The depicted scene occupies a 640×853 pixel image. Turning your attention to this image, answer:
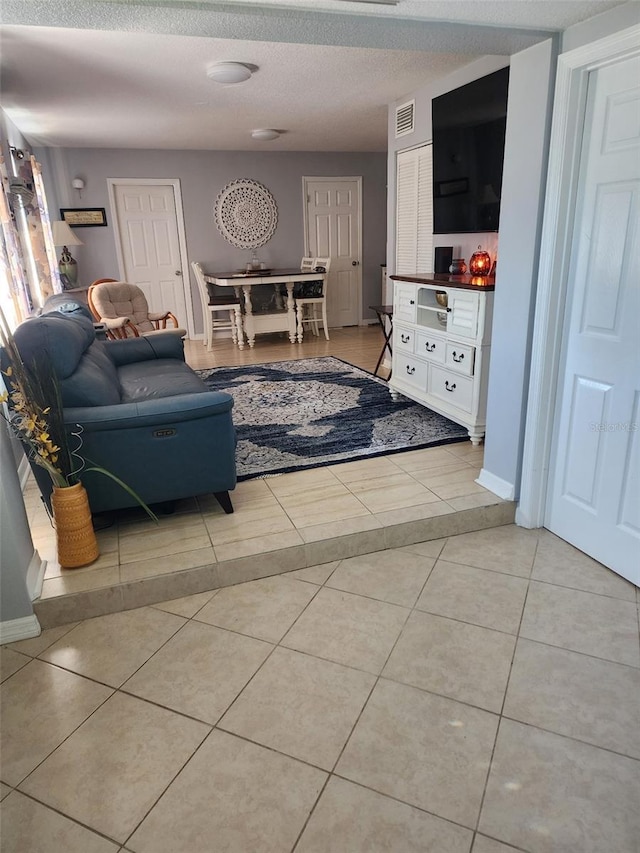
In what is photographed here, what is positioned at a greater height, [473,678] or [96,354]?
[96,354]

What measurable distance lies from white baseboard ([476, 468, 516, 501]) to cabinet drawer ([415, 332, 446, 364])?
104cm

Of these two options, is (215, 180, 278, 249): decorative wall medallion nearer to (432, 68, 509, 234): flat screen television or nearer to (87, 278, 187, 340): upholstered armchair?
(87, 278, 187, 340): upholstered armchair

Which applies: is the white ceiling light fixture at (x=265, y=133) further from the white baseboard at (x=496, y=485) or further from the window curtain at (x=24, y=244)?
the white baseboard at (x=496, y=485)

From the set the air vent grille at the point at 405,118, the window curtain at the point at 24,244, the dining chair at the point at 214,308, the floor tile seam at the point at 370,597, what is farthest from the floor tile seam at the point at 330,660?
the dining chair at the point at 214,308

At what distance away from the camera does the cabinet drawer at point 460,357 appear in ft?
11.0

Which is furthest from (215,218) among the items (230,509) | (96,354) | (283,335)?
(230,509)

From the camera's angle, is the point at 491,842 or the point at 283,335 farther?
the point at 283,335

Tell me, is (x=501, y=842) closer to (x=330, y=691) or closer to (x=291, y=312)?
(x=330, y=691)

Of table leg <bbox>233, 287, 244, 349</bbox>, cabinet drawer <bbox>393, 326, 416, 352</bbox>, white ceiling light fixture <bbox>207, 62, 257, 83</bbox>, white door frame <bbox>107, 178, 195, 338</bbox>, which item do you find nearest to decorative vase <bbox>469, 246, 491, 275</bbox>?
cabinet drawer <bbox>393, 326, 416, 352</bbox>

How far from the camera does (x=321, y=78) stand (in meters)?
3.83

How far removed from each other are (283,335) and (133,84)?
3.97 meters

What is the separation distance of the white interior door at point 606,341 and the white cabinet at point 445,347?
844 millimetres

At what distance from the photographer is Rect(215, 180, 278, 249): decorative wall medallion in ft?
23.7

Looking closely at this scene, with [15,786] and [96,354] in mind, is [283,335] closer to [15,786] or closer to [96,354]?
[96,354]
